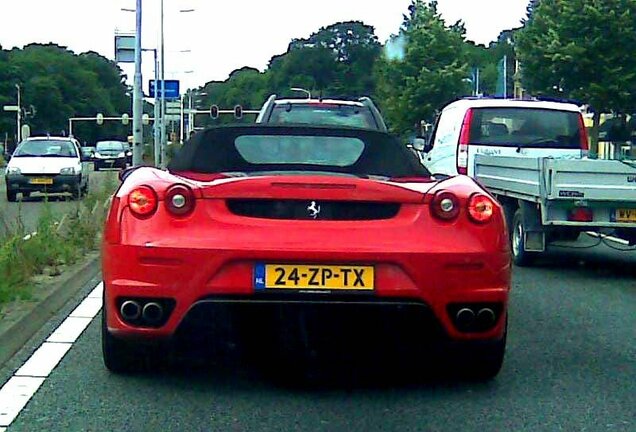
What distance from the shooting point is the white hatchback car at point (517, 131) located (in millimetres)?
15953

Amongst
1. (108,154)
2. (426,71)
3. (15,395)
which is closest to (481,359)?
(15,395)

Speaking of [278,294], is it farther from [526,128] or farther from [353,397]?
[526,128]

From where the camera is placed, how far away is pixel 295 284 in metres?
5.96

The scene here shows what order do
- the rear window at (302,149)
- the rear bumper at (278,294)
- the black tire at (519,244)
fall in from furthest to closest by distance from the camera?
the black tire at (519,244), the rear window at (302,149), the rear bumper at (278,294)

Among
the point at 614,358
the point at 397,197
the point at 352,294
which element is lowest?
the point at 614,358

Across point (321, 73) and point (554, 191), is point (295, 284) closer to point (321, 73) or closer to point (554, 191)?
point (554, 191)

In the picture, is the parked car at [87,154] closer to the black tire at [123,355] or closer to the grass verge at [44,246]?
the grass verge at [44,246]

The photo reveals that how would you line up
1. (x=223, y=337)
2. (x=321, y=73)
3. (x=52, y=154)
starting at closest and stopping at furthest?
(x=223, y=337)
(x=52, y=154)
(x=321, y=73)

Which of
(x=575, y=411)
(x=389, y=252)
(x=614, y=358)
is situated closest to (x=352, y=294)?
(x=389, y=252)

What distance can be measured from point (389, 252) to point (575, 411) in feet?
3.82

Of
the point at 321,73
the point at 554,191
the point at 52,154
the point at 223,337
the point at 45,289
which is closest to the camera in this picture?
the point at 223,337

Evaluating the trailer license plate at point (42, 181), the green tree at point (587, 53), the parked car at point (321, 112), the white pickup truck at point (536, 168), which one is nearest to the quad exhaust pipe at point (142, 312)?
the white pickup truck at point (536, 168)

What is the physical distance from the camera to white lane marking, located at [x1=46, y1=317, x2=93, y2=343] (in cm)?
807

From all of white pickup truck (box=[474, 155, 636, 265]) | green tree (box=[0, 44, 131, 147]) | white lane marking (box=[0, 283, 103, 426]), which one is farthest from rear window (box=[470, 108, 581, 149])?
green tree (box=[0, 44, 131, 147])
